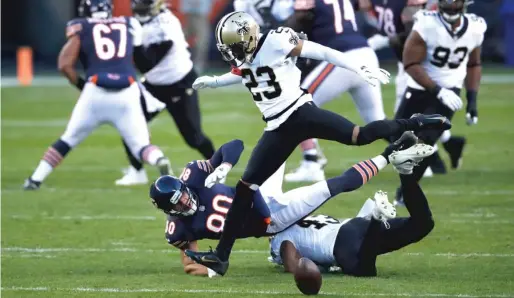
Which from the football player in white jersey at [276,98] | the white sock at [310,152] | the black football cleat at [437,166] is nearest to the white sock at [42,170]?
the white sock at [310,152]

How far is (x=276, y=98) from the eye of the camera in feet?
21.1

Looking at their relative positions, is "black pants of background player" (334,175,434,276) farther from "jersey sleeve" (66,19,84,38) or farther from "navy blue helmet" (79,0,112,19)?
"navy blue helmet" (79,0,112,19)

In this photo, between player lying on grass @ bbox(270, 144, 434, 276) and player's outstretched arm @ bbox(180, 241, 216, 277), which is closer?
player lying on grass @ bbox(270, 144, 434, 276)

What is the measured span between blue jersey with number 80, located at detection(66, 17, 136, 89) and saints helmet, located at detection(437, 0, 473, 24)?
102 inches

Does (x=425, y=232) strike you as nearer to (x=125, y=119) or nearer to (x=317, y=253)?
(x=317, y=253)

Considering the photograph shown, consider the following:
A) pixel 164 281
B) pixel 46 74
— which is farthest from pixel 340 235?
pixel 46 74

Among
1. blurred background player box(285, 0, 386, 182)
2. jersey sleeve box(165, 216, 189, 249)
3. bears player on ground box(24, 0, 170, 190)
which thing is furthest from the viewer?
bears player on ground box(24, 0, 170, 190)

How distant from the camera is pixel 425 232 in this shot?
625cm

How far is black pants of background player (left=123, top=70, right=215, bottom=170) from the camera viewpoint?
32.6 feet

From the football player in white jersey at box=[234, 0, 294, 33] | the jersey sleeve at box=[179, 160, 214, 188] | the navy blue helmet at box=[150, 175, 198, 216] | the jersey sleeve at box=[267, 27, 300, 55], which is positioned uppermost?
the jersey sleeve at box=[267, 27, 300, 55]

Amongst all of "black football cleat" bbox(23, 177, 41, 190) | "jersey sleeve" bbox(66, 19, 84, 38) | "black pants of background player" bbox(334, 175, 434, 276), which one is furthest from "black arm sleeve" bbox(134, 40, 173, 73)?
"black pants of background player" bbox(334, 175, 434, 276)

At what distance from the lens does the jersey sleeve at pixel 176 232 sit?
6.34 meters

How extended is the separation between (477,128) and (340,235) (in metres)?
6.88

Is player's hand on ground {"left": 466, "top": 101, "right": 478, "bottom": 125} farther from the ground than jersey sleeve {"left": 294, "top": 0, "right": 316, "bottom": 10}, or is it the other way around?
jersey sleeve {"left": 294, "top": 0, "right": 316, "bottom": 10}
